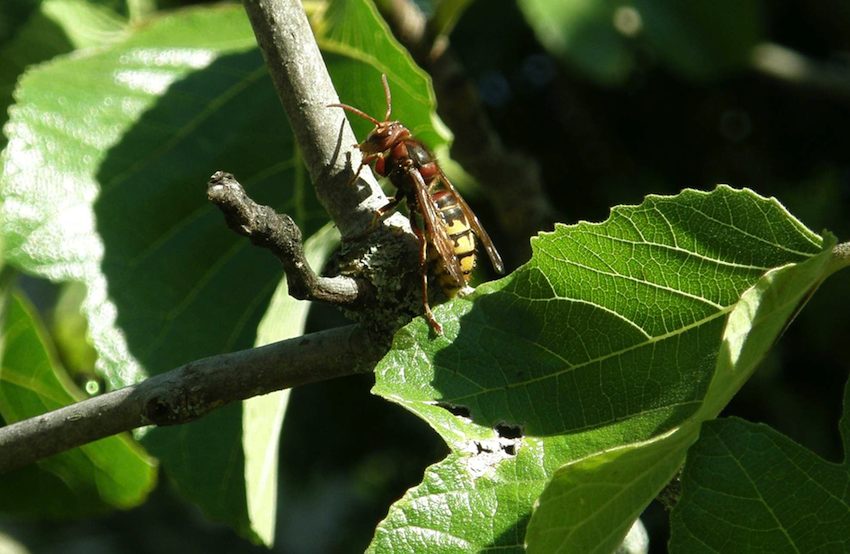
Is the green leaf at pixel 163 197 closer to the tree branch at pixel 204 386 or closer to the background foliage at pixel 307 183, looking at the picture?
the background foliage at pixel 307 183

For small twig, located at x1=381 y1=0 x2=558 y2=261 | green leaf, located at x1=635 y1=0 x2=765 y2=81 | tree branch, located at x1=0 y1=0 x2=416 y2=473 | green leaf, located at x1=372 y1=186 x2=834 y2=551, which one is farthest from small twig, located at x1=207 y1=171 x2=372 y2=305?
green leaf, located at x1=635 y1=0 x2=765 y2=81

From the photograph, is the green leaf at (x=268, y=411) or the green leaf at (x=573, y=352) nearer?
the green leaf at (x=573, y=352)

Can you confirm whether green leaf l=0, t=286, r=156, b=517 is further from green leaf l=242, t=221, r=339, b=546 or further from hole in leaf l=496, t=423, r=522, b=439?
hole in leaf l=496, t=423, r=522, b=439

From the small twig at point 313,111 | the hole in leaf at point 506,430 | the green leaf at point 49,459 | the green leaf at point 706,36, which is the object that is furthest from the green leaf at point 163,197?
the green leaf at point 706,36

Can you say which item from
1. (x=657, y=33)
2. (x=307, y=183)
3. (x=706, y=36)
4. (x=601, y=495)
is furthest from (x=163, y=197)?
(x=706, y=36)

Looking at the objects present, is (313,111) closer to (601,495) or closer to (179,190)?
(601,495)

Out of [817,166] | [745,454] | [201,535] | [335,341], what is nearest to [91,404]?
[335,341]

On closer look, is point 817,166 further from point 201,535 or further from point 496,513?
point 201,535
